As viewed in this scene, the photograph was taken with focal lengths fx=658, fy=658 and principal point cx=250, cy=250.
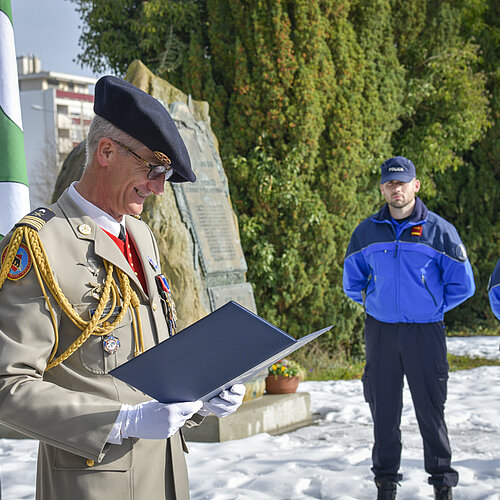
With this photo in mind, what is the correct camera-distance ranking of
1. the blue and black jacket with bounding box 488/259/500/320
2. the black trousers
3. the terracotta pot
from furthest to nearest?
the terracotta pot
the black trousers
the blue and black jacket with bounding box 488/259/500/320

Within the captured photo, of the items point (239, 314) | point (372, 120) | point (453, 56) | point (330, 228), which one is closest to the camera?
point (239, 314)

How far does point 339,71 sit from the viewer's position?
9336mm

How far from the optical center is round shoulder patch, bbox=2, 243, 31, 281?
1.52m

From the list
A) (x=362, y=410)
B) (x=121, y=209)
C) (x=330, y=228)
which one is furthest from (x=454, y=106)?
(x=121, y=209)

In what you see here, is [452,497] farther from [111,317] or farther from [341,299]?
[341,299]

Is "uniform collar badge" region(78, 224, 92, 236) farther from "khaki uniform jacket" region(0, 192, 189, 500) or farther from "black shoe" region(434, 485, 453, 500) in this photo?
"black shoe" region(434, 485, 453, 500)

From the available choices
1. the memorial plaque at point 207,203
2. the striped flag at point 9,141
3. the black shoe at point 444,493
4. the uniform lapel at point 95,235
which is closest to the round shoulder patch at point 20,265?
the uniform lapel at point 95,235

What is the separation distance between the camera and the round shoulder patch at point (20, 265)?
59.9 inches

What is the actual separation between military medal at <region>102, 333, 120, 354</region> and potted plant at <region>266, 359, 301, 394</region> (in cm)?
465

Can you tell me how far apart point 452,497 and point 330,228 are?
524cm

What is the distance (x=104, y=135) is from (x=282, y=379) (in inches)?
189

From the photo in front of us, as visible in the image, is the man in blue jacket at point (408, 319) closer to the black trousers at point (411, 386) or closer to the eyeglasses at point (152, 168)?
the black trousers at point (411, 386)

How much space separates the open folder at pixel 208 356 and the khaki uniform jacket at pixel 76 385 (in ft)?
0.35

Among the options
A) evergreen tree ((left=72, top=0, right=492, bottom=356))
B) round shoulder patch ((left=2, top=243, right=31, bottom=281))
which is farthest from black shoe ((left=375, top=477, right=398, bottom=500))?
evergreen tree ((left=72, top=0, right=492, bottom=356))
